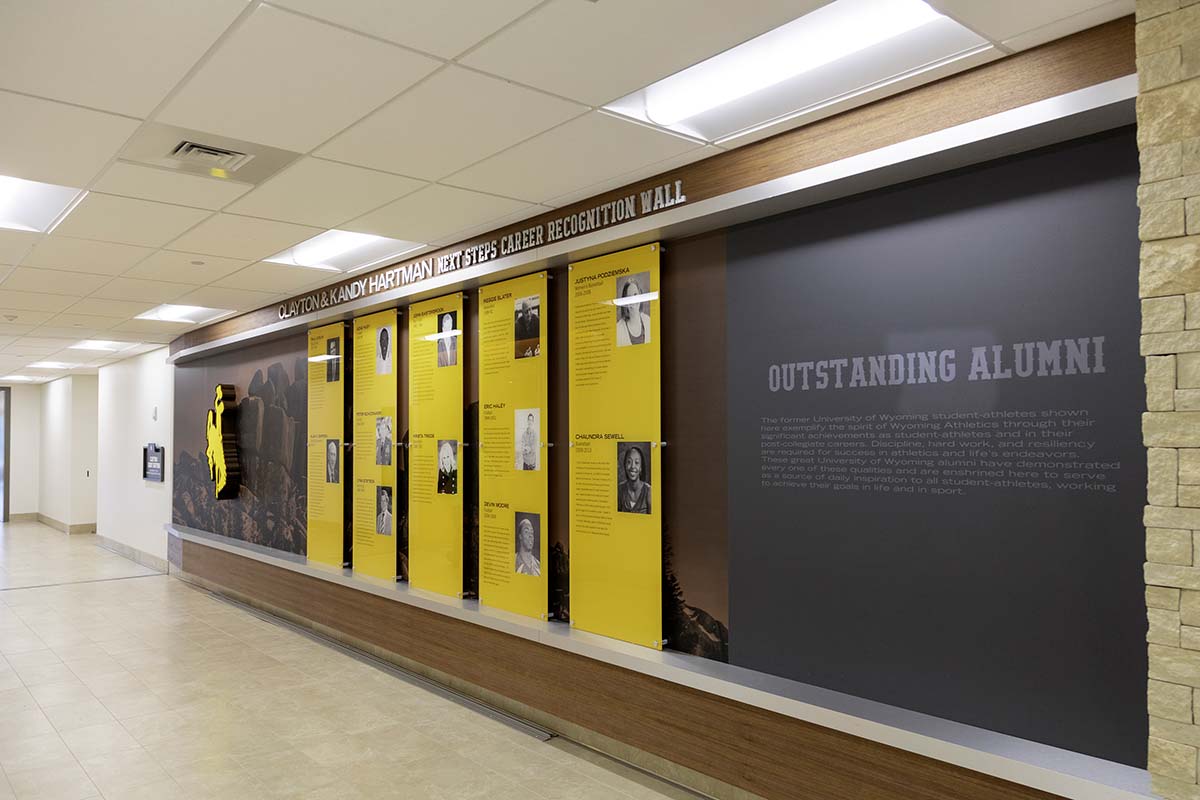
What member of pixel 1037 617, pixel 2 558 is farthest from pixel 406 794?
pixel 2 558

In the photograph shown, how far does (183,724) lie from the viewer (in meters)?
5.23

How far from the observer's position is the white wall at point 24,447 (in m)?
18.4

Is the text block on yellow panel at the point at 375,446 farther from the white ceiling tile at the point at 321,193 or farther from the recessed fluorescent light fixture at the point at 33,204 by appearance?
the recessed fluorescent light fixture at the point at 33,204

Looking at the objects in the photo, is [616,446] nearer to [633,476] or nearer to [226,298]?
[633,476]

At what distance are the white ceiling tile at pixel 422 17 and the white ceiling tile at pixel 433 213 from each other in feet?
5.70

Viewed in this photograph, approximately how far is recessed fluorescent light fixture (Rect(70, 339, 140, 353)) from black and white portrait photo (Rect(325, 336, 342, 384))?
16.6ft

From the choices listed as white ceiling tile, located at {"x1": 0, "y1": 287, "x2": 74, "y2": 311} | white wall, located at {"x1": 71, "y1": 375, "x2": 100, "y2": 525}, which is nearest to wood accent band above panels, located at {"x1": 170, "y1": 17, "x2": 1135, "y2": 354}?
white ceiling tile, located at {"x1": 0, "y1": 287, "x2": 74, "y2": 311}

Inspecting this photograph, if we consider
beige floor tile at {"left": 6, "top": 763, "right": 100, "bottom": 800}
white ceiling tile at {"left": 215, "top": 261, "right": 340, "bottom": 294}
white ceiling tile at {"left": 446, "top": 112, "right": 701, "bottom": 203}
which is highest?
white ceiling tile at {"left": 446, "top": 112, "right": 701, "bottom": 203}

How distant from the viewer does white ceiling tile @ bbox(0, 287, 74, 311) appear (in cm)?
744

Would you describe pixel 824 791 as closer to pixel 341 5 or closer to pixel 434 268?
pixel 341 5

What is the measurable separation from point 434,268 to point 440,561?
2.16 m

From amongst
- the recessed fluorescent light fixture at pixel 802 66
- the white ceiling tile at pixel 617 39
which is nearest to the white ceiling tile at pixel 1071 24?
the recessed fluorescent light fixture at pixel 802 66

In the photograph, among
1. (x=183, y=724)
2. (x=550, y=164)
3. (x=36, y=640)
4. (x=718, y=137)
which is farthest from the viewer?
(x=36, y=640)

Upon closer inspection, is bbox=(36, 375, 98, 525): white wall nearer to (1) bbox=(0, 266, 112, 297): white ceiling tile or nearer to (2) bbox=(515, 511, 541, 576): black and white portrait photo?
(1) bbox=(0, 266, 112, 297): white ceiling tile
